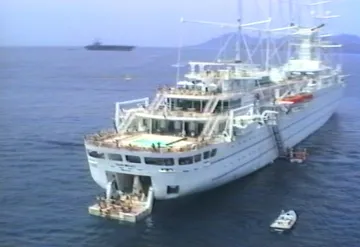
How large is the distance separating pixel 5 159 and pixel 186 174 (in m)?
22.2

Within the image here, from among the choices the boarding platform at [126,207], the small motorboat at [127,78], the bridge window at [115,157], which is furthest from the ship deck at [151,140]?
the small motorboat at [127,78]

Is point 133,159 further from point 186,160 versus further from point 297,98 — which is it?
point 297,98

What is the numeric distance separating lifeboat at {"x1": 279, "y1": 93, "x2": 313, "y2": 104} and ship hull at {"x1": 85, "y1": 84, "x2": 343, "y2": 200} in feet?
5.51

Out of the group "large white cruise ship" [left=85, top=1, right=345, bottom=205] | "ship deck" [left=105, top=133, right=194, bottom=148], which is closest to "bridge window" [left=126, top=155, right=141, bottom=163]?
"large white cruise ship" [left=85, top=1, right=345, bottom=205]

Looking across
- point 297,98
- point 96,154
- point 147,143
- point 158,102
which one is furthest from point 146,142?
point 297,98

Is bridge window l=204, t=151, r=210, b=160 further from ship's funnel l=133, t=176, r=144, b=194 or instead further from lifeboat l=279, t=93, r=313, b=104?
→ lifeboat l=279, t=93, r=313, b=104

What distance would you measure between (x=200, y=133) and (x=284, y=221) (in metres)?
13.6

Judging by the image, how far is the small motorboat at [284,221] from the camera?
40.6 meters

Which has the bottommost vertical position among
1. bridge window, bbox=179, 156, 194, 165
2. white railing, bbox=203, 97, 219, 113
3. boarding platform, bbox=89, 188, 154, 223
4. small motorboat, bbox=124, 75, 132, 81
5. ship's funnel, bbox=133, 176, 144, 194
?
boarding platform, bbox=89, 188, 154, 223

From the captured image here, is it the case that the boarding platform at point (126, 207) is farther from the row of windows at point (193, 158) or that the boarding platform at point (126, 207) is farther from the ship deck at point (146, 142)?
the ship deck at point (146, 142)

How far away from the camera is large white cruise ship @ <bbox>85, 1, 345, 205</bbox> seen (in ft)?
147

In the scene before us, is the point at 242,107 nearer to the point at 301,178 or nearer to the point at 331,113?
the point at 301,178

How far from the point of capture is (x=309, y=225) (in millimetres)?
A: 42125

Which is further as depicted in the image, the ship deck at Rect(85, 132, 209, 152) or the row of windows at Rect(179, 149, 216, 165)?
the ship deck at Rect(85, 132, 209, 152)
